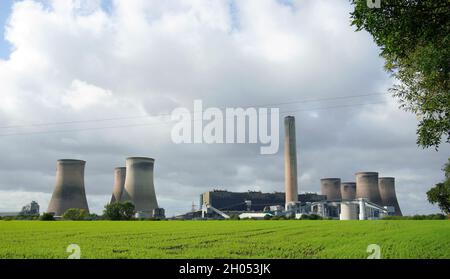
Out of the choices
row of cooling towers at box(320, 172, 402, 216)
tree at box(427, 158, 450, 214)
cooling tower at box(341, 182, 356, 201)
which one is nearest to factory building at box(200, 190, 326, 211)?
row of cooling towers at box(320, 172, 402, 216)

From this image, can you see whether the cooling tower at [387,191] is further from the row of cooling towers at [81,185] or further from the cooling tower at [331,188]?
the row of cooling towers at [81,185]

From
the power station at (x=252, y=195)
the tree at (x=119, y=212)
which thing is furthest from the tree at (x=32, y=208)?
the tree at (x=119, y=212)

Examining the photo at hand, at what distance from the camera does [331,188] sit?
137750mm

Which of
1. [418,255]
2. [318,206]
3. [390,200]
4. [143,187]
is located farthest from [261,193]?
[418,255]

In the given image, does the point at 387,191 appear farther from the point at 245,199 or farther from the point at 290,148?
the point at 290,148

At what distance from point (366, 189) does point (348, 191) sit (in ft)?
82.6

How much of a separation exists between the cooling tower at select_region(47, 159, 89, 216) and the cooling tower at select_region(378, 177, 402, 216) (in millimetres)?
76439

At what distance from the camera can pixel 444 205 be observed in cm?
5641

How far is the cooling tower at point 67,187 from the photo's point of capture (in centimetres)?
8031

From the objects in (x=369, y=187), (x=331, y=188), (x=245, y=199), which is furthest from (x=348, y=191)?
(x=245, y=199)

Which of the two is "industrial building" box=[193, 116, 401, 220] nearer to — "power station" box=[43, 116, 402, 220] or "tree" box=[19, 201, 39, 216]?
"power station" box=[43, 116, 402, 220]

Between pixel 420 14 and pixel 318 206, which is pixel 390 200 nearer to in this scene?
pixel 318 206
